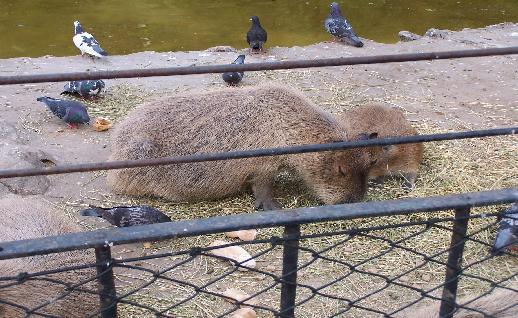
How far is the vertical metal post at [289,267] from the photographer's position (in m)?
1.62

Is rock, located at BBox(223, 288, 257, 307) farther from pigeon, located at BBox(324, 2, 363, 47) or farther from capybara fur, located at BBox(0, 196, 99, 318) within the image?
pigeon, located at BBox(324, 2, 363, 47)

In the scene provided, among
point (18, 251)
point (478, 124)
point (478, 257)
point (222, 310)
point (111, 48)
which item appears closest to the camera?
point (18, 251)

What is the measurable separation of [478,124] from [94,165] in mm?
4326

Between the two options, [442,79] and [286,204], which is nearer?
[286,204]

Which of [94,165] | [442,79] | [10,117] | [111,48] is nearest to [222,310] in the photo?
[94,165]

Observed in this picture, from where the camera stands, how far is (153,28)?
9.71 metres

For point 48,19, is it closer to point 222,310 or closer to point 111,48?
point 111,48

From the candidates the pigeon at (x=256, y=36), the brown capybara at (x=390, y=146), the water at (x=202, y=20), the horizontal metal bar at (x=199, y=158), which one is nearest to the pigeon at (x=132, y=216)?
the brown capybara at (x=390, y=146)

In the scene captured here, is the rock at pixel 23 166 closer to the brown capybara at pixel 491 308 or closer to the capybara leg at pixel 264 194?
the capybara leg at pixel 264 194

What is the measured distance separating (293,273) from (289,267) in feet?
0.08

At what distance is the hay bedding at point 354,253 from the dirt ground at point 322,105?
0.01m

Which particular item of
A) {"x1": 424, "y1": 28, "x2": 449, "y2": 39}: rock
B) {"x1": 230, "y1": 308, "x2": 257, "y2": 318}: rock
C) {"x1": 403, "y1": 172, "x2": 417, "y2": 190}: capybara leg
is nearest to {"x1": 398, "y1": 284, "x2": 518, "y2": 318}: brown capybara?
{"x1": 230, "y1": 308, "x2": 257, "y2": 318}: rock

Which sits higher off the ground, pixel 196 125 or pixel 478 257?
pixel 196 125

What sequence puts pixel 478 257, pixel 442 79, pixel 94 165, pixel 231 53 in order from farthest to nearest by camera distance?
1. pixel 231 53
2. pixel 442 79
3. pixel 478 257
4. pixel 94 165
